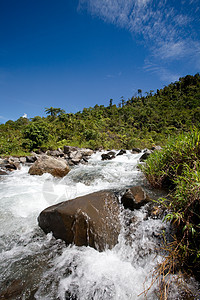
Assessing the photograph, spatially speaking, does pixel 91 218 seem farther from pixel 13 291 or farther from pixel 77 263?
pixel 13 291

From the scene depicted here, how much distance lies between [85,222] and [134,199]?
1.24m

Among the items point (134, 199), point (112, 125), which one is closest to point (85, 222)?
point (134, 199)

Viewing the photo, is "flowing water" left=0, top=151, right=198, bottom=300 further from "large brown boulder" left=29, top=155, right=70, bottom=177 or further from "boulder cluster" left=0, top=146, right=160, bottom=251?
"large brown boulder" left=29, top=155, right=70, bottom=177

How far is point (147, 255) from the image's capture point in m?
2.18

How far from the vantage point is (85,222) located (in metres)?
2.54

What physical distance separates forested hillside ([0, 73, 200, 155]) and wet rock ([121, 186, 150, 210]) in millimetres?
2283

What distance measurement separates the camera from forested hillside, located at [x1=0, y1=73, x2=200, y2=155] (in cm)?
1393

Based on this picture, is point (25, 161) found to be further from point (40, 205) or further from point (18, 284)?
point (18, 284)

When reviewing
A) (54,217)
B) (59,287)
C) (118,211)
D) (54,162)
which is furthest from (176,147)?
(54,162)

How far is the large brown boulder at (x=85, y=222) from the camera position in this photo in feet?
8.05

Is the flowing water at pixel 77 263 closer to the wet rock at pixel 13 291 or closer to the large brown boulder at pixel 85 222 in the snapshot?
the wet rock at pixel 13 291

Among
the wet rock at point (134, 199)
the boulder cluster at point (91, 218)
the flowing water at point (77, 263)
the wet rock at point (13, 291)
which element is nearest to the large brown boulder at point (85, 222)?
the boulder cluster at point (91, 218)

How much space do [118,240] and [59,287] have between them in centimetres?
117

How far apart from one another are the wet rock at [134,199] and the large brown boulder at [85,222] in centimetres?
27
